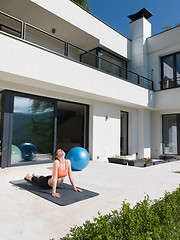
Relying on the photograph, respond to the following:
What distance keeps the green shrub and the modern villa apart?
517 centimetres

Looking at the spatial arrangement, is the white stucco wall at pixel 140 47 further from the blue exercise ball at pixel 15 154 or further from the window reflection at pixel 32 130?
the blue exercise ball at pixel 15 154

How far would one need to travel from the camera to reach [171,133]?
12.9 metres

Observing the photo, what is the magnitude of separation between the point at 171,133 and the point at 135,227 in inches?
454

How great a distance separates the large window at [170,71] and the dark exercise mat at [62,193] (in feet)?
34.1

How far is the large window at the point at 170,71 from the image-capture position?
40.1 ft

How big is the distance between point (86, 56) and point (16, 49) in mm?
5981

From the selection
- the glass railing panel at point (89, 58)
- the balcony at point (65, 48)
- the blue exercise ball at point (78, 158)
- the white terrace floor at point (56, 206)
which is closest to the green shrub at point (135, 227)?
the white terrace floor at point (56, 206)

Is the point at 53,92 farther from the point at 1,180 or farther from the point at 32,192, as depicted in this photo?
the point at 32,192

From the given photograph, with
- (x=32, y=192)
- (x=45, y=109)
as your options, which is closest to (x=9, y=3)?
(x=45, y=109)

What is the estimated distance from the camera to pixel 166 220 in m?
2.76

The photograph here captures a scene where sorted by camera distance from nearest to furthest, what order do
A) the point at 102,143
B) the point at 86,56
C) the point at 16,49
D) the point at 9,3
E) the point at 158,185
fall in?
the point at 158,185
the point at 16,49
the point at 9,3
the point at 102,143
the point at 86,56

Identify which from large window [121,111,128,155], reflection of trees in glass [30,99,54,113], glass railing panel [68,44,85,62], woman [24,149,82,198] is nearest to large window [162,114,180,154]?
large window [121,111,128,155]

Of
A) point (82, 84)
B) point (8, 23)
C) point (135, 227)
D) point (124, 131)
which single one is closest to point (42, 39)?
point (8, 23)

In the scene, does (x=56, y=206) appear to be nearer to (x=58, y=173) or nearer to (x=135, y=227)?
(x=58, y=173)
